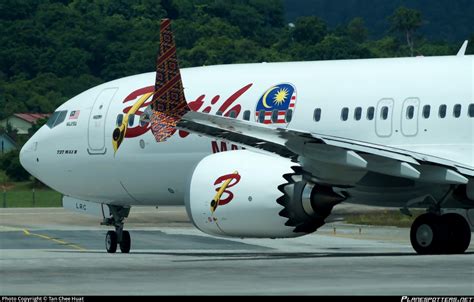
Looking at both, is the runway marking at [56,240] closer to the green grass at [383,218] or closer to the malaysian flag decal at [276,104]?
the malaysian flag decal at [276,104]

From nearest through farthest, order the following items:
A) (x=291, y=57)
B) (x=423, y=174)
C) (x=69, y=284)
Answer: (x=69, y=284) → (x=423, y=174) → (x=291, y=57)

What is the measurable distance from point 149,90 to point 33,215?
29520 mm

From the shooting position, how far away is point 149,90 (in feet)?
114

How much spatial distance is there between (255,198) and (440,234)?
382 cm

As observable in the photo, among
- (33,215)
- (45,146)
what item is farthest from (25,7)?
(45,146)

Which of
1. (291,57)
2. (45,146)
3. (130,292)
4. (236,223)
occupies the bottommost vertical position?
(130,292)

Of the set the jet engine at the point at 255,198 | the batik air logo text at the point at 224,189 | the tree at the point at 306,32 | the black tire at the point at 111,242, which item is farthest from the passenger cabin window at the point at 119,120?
the tree at the point at 306,32

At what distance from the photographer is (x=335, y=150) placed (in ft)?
91.4

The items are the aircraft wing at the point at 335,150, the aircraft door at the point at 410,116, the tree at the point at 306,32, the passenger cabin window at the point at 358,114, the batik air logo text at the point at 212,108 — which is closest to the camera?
the aircraft wing at the point at 335,150

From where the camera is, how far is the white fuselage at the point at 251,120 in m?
30.1

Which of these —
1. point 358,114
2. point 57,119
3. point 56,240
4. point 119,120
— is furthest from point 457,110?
point 56,240

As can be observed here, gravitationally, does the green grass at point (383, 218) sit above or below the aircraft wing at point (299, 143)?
above

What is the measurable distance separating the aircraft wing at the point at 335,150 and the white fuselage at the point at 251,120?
125cm

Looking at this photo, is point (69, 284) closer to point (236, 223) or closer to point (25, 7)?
point (236, 223)
